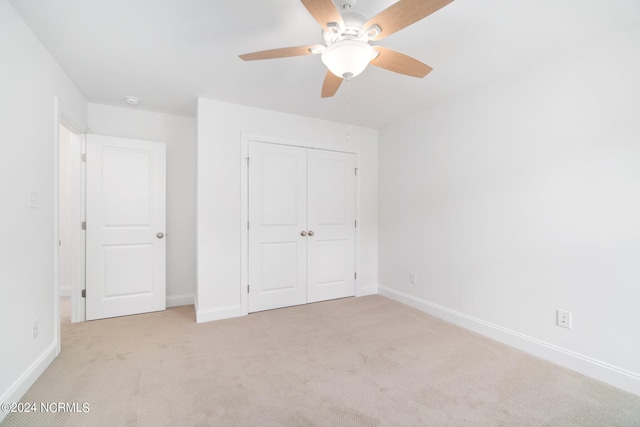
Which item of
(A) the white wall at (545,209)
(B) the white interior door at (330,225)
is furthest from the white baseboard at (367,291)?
(A) the white wall at (545,209)

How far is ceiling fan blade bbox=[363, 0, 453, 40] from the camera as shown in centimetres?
119

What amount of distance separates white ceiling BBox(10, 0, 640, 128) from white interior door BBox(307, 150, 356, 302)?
101 cm

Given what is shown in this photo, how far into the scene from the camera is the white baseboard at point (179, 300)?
138 inches

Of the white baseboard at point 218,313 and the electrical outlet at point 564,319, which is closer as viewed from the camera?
the electrical outlet at point 564,319

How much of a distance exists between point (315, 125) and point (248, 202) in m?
1.33

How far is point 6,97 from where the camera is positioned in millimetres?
1653

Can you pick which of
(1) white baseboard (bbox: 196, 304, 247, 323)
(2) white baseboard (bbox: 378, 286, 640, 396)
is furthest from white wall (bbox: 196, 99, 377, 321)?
(2) white baseboard (bbox: 378, 286, 640, 396)

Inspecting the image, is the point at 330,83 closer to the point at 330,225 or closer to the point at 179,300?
the point at 330,225

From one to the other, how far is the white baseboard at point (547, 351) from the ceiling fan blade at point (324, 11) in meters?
2.76

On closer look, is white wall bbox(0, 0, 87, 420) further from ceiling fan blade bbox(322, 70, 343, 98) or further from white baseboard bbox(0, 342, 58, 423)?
ceiling fan blade bbox(322, 70, 343, 98)

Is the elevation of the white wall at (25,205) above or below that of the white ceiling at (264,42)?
below

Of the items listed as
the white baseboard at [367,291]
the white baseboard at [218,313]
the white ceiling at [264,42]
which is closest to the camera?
the white ceiling at [264,42]

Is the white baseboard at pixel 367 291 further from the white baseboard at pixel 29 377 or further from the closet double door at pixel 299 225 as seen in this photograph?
the white baseboard at pixel 29 377

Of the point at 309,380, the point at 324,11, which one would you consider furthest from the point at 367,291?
the point at 324,11
